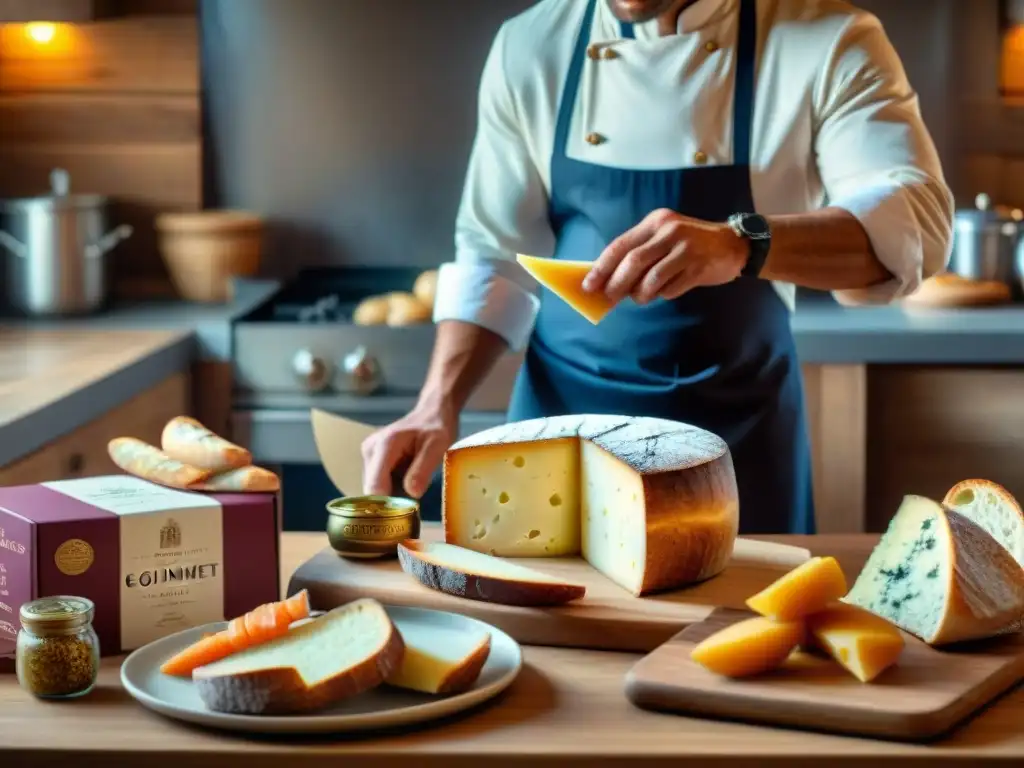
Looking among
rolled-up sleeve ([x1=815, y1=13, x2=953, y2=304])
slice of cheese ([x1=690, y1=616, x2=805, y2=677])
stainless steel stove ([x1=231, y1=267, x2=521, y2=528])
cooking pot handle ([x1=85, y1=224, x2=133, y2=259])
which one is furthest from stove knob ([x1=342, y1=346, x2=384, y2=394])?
slice of cheese ([x1=690, y1=616, x2=805, y2=677])

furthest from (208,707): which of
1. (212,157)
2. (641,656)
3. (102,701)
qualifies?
(212,157)

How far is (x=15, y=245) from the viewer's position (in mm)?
3016

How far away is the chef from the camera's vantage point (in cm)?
191

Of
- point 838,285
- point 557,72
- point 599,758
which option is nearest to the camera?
point 599,758

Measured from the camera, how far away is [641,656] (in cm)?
128

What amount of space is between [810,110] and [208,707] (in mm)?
1228

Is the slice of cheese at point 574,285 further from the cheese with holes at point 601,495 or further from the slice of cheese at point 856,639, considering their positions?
the slice of cheese at point 856,639

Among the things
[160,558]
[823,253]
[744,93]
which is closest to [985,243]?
[744,93]

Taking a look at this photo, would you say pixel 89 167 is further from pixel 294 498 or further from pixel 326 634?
pixel 326 634

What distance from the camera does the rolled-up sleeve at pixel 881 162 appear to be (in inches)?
68.4

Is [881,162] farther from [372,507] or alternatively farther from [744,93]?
[372,507]

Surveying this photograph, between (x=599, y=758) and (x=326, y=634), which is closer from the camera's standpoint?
(x=599, y=758)

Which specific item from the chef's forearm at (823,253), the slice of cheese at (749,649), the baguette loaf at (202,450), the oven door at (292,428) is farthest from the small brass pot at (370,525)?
the oven door at (292,428)

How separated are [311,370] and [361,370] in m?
0.10
